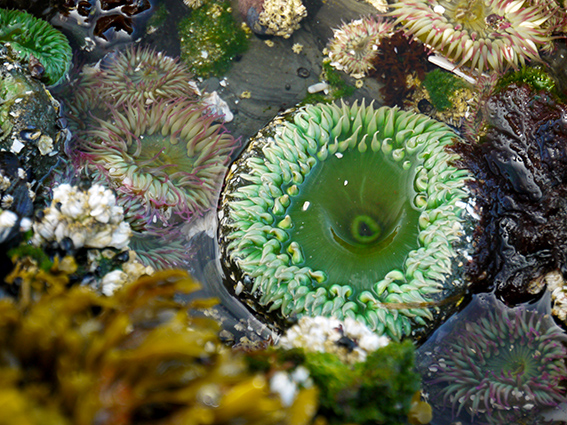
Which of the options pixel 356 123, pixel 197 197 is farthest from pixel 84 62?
pixel 356 123

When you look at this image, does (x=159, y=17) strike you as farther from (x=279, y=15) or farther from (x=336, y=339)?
(x=336, y=339)

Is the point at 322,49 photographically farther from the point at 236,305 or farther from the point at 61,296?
the point at 61,296

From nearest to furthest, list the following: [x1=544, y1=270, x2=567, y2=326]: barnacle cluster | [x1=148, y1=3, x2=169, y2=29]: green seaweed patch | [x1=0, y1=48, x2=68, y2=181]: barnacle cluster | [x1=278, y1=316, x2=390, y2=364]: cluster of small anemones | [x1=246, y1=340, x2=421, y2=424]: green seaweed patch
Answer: [x1=246, y1=340, x2=421, y2=424]: green seaweed patch
[x1=278, y1=316, x2=390, y2=364]: cluster of small anemones
[x1=0, y1=48, x2=68, y2=181]: barnacle cluster
[x1=544, y1=270, x2=567, y2=326]: barnacle cluster
[x1=148, y1=3, x2=169, y2=29]: green seaweed patch

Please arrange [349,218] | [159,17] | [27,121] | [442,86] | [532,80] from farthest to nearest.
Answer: [159,17]
[442,86]
[532,80]
[349,218]
[27,121]

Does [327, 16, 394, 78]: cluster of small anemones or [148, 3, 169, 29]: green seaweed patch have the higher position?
[327, 16, 394, 78]: cluster of small anemones

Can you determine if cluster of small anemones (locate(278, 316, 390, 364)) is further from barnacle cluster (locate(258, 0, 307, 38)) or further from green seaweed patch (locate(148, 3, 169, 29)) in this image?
green seaweed patch (locate(148, 3, 169, 29))

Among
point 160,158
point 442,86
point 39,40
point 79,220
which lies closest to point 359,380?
point 79,220

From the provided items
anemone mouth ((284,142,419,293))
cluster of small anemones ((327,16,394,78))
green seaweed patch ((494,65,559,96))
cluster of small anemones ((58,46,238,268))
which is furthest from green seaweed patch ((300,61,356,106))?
green seaweed patch ((494,65,559,96))
